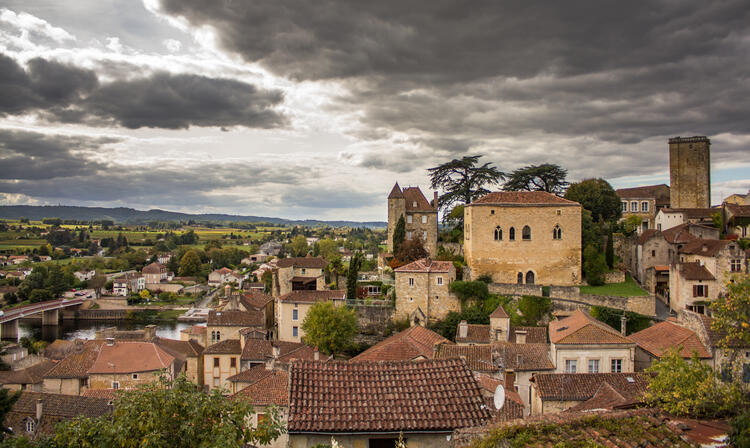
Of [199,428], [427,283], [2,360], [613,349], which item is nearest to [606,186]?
[427,283]

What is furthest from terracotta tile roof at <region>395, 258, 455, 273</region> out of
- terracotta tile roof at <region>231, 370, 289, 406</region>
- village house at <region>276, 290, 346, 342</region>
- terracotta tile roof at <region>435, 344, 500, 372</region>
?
terracotta tile roof at <region>231, 370, 289, 406</region>

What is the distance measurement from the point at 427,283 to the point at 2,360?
120 feet

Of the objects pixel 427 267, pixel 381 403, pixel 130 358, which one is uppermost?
pixel 427 267

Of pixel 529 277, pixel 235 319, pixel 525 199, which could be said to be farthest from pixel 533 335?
pixel 235 319

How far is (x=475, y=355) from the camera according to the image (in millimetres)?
26922

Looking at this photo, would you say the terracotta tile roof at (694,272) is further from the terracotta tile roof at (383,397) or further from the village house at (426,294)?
the terracotta tile roof at (383,397)

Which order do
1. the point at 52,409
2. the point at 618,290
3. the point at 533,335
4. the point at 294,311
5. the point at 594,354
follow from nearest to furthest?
1. the point at 52,409
2. the point at 594,354
3. the point at 533,335
4. the point at 618,290
5. the point at 294,311

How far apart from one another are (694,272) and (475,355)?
17.6 metres

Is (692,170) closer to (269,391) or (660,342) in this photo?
(660,342)

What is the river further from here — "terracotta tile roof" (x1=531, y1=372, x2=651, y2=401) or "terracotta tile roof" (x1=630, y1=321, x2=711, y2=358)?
"terracotta tile roof" (x1=630, y1=321, x2=711, y2=358)

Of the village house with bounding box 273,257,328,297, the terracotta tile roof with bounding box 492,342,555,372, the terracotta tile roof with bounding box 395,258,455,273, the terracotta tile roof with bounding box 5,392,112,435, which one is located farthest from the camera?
the village house with bounding box 273,257,328,297

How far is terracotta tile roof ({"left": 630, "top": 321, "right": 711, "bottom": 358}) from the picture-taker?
79.7 ft

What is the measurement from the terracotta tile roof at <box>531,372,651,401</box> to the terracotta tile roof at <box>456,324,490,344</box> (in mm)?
8786

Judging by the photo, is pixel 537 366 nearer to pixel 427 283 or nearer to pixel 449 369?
pixel 427 283
